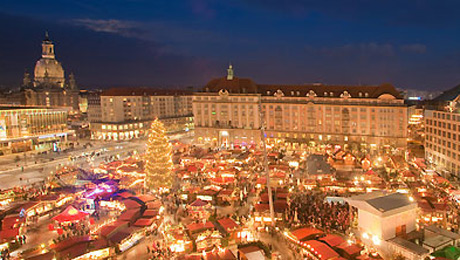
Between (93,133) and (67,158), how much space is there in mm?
25896

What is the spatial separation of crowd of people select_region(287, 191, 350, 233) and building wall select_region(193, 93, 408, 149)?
25809mm

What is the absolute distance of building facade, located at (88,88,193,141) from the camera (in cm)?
7206

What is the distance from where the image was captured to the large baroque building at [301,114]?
4675 cm

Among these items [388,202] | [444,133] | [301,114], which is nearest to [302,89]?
[301,114]

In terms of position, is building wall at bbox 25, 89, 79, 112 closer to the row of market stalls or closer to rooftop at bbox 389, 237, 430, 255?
the row of market stalls

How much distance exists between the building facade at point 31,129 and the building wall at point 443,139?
2106 inches

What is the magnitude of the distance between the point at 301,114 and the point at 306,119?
3.51ft

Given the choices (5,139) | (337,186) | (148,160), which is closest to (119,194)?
(148,160)

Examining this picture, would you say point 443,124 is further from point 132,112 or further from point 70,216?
point 132,112

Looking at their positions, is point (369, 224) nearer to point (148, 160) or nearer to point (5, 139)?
point (148, 160)

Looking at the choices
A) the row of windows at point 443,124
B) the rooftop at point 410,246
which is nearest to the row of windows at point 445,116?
the row of windows at point 443,124

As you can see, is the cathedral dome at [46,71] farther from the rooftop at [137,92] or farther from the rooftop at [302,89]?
the rooftop at [302,89]

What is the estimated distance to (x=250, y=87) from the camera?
56.3 meters

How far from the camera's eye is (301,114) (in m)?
52.2
